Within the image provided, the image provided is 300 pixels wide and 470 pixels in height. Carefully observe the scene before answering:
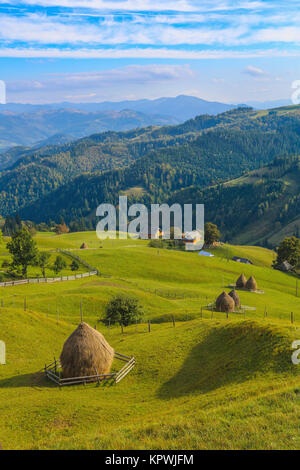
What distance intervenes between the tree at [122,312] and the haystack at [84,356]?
20.1m

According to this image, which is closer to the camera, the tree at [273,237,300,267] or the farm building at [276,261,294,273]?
the farm building at [276,261,294,273]

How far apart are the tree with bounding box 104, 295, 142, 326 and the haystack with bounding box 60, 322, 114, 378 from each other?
66.0ft

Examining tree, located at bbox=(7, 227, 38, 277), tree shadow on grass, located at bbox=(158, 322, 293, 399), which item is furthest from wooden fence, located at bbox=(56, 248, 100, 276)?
tree shadow on grass, located at bbox=(158, 322, 293, 399)

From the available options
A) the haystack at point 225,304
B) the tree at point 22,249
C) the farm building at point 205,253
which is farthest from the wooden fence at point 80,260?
the farm building at point 205,253

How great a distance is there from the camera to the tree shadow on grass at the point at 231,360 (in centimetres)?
2958

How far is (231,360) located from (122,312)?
28.8 metres

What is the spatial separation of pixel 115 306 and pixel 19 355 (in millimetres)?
19262

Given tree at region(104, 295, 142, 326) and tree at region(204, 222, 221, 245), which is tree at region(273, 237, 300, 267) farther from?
tree at region(104, 295, 142, 326)

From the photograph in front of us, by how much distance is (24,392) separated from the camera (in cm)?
3281

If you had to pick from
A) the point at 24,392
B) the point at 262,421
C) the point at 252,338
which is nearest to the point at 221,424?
the point at 262,421

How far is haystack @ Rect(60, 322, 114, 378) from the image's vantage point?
36.1m

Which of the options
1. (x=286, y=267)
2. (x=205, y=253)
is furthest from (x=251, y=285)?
(x=205, y=253)

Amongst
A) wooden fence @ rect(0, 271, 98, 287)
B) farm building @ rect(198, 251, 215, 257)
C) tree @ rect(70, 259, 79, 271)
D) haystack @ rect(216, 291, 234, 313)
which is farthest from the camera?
farm building @ rect(198, 251, 215, 257)

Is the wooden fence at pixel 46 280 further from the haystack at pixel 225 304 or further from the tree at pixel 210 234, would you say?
the tree at pixel 210 234
